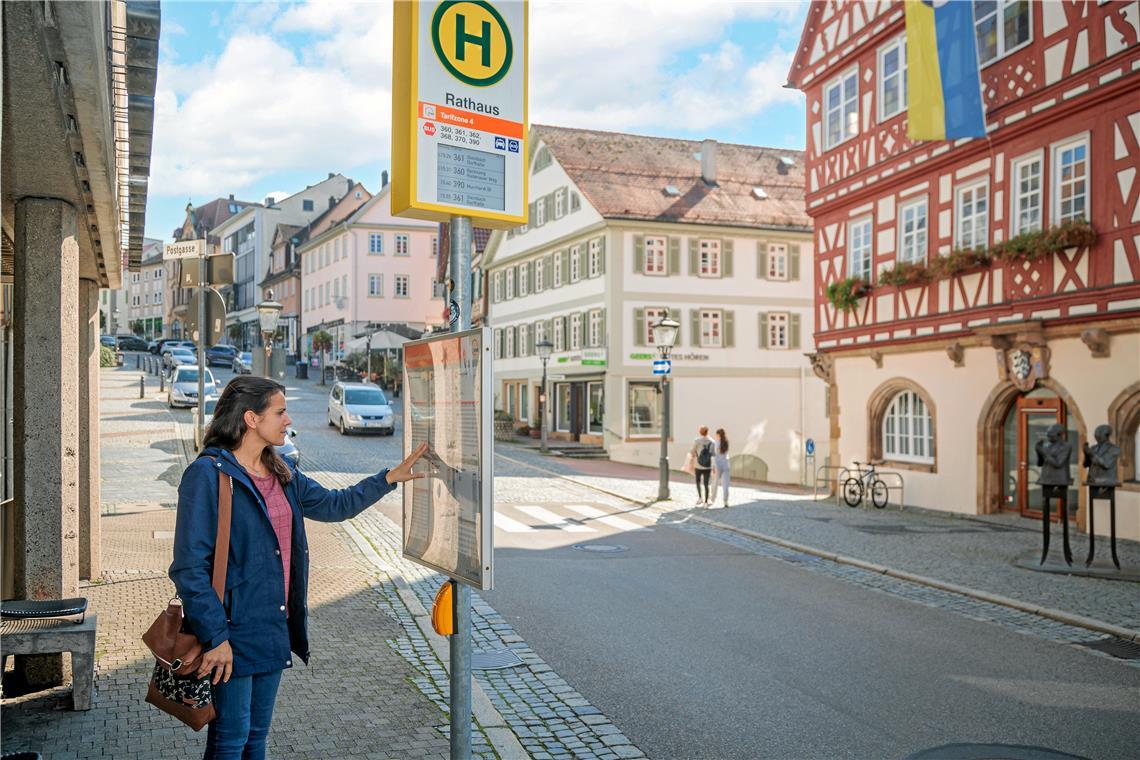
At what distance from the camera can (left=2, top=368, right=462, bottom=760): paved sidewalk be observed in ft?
17.6

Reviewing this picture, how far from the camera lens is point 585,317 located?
40.4 metres

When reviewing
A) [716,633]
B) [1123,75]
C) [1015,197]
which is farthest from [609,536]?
[1123,75]

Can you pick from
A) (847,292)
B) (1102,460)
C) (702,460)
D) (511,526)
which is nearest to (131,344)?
(702,460)

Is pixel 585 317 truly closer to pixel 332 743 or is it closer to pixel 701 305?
pixel 701 305

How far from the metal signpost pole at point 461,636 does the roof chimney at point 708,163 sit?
39804mm

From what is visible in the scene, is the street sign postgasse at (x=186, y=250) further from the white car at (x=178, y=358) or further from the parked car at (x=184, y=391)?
the white car at (x=178, y=358)

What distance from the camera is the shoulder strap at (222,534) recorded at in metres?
3.73

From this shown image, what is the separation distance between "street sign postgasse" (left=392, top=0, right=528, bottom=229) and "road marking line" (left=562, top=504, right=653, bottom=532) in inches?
505

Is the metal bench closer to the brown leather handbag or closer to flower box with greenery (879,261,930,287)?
the brown leather handbag

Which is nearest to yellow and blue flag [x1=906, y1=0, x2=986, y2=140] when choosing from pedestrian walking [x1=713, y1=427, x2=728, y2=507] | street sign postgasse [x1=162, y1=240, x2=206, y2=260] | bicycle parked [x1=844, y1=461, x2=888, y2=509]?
pedestrian walking [x1=713, y1=427, x2=728, y2=507]

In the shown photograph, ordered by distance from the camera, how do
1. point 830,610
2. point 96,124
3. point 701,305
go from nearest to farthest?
point 96,124 < point 830,610 < point 701,305

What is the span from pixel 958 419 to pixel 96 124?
17291 mm

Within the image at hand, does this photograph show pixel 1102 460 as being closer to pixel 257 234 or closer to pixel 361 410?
pixel 361 410

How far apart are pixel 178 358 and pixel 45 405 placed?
52742 mm
